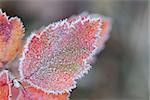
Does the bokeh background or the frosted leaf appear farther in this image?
the bokeh background

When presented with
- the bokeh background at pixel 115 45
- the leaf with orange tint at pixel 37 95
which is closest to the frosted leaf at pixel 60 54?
the leaf with orange tint at pixel 37 95

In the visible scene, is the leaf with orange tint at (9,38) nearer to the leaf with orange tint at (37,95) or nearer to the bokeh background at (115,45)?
the leaf with orange tint at (37,95)

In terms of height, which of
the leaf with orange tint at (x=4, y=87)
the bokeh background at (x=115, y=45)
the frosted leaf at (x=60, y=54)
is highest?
the bokeh background at (x=115, y=45)

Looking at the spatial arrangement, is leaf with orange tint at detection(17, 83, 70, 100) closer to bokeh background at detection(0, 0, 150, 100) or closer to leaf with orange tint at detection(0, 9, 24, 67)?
leaf with orange tint at detection(0, 9, 24, 67)

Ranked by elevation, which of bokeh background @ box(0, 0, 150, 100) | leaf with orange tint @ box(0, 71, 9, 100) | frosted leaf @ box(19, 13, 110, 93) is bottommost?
leaf with orange tint @ box(0, 71, 9, 100)

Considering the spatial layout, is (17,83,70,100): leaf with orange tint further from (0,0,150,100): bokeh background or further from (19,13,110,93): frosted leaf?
(0,0,150,100): bokeh background

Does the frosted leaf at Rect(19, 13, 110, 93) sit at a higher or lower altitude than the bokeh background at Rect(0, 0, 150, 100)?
lower

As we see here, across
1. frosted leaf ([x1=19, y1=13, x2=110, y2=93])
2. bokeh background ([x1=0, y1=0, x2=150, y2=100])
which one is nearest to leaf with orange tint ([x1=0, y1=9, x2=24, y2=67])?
frosted leaf ([x1=19, y1=13, x2=110, y2=93])

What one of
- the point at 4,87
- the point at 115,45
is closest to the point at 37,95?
the point at 4,87
